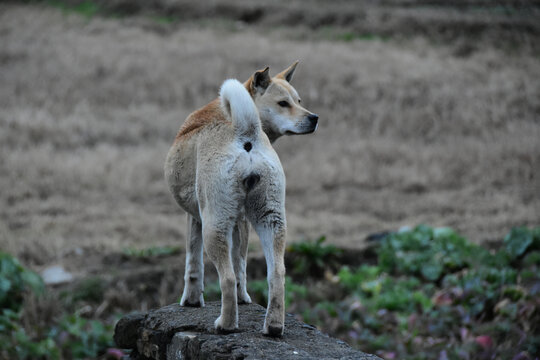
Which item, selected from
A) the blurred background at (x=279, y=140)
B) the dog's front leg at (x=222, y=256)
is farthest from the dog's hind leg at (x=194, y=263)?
the blurred background at (x=279, y=140)

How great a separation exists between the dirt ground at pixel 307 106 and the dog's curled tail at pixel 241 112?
7.91m

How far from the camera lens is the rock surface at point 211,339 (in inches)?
159

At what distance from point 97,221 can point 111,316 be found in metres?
5.08

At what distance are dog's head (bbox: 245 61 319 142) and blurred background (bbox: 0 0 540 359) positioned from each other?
13.7ft

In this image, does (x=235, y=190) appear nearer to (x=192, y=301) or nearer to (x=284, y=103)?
(x=284, y=103)

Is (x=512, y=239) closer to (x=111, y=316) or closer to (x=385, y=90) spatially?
(x=111, y=316)

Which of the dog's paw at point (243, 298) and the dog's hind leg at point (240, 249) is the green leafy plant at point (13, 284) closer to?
the dog's paw at point (243, 298)

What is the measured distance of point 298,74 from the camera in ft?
77.6

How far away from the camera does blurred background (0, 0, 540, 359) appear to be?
1286cm

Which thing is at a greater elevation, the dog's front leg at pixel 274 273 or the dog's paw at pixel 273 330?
the dog's front leg at pixel 274 273

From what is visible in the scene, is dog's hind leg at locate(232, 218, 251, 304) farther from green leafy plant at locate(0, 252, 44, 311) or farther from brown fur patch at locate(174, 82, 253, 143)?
green leafy plant at locate(0, 252, 44, 311)

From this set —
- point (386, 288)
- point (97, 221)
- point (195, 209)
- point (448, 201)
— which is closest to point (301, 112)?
point (195, 209)

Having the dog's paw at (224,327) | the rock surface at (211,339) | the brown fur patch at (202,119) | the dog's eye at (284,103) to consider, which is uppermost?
the dog's eye at (284,103)

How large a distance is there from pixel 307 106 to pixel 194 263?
677 inches
